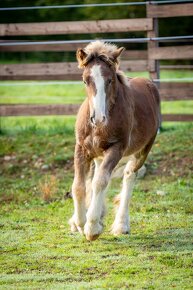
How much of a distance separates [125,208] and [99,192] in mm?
1230

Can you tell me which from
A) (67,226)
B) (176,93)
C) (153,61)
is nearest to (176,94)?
(176,93)

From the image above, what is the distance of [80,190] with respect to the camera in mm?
8125

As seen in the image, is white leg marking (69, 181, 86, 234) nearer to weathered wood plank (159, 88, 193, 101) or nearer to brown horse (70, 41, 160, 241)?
brown horse (70, 41, 160, 241)

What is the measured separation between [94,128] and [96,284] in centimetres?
212

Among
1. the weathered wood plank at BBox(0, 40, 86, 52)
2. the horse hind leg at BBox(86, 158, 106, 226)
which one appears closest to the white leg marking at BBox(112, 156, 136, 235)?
the horse hind leg at BBox(86, 158, 106, 226)

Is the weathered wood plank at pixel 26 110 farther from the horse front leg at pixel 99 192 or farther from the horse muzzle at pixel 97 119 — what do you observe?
the horse muzzle at pixel 97 119

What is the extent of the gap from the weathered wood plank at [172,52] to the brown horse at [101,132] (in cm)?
501

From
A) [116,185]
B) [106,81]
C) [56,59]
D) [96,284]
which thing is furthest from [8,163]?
[56,59]

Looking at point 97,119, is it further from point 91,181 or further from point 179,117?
point 179,117

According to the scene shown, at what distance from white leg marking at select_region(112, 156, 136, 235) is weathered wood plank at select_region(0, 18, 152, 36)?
208 inches

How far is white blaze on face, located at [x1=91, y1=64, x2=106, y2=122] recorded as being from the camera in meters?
7.69

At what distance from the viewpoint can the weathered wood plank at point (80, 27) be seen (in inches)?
562

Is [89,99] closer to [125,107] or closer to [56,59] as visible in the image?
A: [125,107]

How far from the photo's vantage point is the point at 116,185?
11828 millimetres
